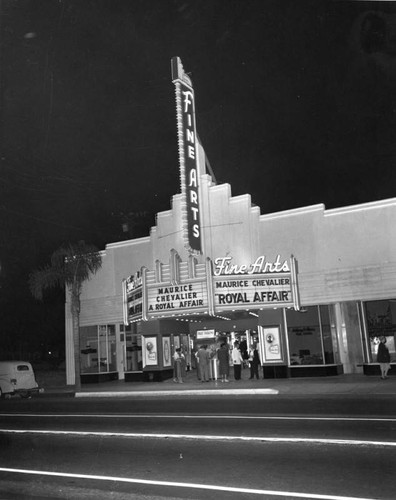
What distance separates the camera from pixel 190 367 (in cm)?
3058

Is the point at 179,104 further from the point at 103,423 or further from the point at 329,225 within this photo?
the point at 103,423

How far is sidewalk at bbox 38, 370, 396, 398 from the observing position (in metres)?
17.4

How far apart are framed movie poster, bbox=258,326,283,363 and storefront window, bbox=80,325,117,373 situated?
29.4 feet

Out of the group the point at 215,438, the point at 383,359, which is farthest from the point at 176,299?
the point at 215,438

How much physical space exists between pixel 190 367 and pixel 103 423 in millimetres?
18317

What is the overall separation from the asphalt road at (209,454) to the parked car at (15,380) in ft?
34.7

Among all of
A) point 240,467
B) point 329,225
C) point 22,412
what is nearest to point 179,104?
point 329,225

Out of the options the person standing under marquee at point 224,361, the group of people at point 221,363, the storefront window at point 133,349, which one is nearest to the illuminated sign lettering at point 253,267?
the group of people at point 221,363

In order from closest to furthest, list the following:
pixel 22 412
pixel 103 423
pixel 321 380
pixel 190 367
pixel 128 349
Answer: pixel 103 423
pixel 22 412
pixel 321 380
pixel 128 349
pixel 190 367

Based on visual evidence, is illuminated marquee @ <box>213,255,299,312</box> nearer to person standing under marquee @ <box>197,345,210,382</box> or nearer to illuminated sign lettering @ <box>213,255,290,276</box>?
illuminated sign lettering @ <box>213,255,290,276</box>

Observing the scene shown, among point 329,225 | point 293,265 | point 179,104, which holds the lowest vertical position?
point 293,265

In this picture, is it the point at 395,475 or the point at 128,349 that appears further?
the point at 128,349

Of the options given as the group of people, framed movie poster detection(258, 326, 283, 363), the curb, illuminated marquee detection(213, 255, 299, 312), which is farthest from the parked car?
framed movie poster detection(258, 326, 283, 363)

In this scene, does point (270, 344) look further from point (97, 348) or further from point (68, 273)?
point (68, 273)
